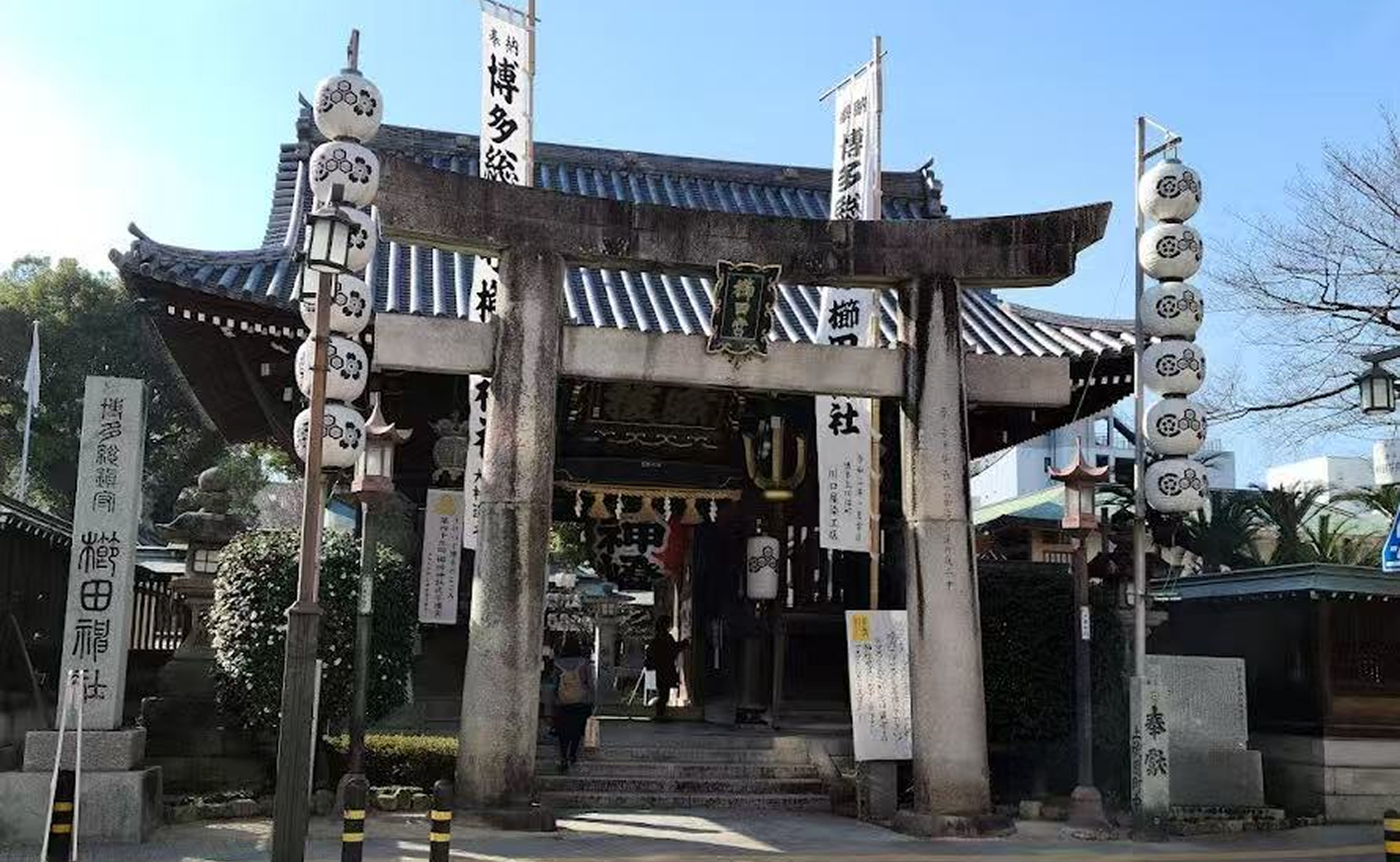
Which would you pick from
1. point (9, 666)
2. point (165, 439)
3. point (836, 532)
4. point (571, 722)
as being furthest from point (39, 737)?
point (165, 439)

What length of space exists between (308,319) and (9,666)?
5.89 metres

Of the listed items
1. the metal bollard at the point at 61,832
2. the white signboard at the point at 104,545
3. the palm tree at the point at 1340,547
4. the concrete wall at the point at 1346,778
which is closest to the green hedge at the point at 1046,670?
the concrete wall at the point at 1346,778

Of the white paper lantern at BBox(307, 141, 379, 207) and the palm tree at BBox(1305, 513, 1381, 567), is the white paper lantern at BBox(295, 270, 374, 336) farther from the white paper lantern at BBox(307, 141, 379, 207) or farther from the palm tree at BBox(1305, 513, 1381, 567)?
the palm tree at BBox(1305, 513, 1381, 567)

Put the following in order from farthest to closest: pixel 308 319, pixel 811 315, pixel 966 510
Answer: pixel 811 315 → pixel 966 510 → pixel 308 319

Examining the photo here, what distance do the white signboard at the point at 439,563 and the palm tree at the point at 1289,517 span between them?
1705 cm

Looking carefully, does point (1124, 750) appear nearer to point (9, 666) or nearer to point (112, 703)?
point (112, 703)

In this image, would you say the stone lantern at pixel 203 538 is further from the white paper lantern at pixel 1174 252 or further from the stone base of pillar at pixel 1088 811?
the white paper lantern at pixel 1174 252

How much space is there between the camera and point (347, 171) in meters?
12.0

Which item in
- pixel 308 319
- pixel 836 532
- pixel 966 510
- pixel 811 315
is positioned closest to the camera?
pixel 308 319

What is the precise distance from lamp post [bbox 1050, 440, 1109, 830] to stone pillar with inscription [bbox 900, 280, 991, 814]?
1294 millimetres

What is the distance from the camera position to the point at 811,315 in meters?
20.3

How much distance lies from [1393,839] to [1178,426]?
5.61 meters

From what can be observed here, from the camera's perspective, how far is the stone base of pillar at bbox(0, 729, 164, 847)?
1117cm

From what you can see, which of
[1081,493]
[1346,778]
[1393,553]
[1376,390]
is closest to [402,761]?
[1081,493]
